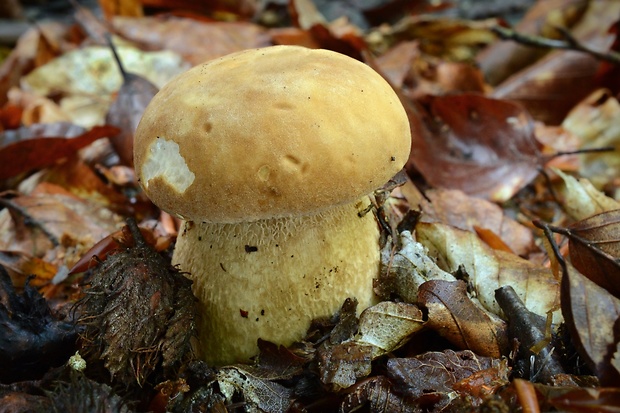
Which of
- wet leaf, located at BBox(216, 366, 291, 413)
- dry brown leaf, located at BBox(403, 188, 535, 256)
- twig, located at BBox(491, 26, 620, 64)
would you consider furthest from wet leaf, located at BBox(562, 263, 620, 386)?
twig, located at BBox(491, 26, 620, 64)

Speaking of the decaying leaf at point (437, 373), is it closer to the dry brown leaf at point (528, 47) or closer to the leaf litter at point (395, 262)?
the leaf litter at point (395, 262)

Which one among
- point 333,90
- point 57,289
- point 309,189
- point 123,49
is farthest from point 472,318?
point 123,49

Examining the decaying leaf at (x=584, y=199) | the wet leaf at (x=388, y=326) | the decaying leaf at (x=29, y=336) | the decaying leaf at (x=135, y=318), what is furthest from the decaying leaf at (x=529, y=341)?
the decaying leaf at (x=29, y=336)

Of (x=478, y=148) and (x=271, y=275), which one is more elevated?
(x=271, y=275)

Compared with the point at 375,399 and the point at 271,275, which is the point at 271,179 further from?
the point at 375,399

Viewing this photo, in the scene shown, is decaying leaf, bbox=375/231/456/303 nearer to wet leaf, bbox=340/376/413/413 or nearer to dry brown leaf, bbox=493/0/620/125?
wet leaf, bbox=340/376/413/413

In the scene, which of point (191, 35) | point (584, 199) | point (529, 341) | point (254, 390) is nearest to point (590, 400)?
point (529, 341)

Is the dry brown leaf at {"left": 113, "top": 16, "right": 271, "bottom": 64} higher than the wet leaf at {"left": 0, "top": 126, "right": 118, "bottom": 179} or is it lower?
lower
